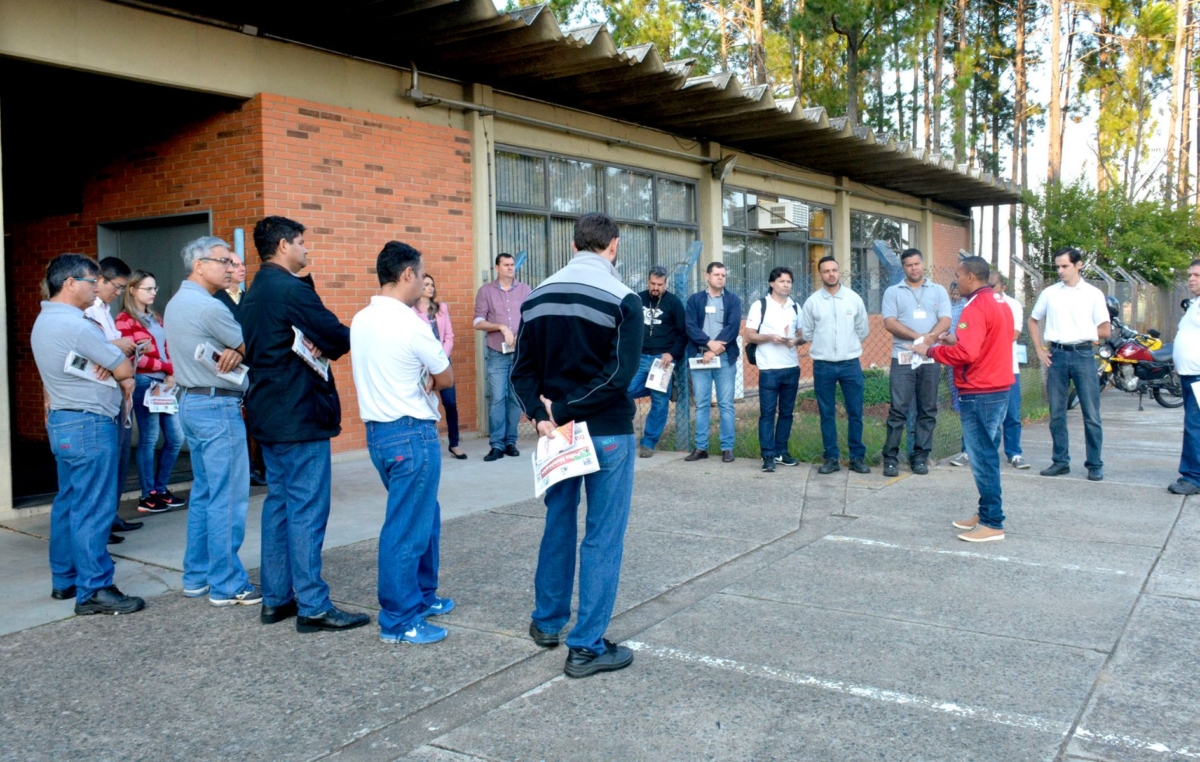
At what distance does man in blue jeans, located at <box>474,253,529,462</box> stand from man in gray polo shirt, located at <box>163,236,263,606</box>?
14.5ft

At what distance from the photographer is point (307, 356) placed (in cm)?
463

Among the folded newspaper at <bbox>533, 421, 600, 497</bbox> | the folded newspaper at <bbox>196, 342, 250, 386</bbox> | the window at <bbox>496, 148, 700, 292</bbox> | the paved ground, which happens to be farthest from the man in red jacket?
the window at <bbox>496, 148, 700, 292</bbox>

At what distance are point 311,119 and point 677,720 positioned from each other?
715cm

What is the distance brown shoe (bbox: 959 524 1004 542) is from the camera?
645cm

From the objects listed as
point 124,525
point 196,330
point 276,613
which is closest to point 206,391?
point 196,330

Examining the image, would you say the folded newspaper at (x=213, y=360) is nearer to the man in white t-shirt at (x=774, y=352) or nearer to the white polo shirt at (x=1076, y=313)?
the man in white t-shirt at (x=774, y=352)

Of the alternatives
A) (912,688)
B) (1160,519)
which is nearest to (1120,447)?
(1160,519)

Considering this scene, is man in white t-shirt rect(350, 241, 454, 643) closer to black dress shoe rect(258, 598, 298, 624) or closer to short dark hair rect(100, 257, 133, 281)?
black dress shoe rect(258, 598, 298, 624)

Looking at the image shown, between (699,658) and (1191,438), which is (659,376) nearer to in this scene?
(1191,438)

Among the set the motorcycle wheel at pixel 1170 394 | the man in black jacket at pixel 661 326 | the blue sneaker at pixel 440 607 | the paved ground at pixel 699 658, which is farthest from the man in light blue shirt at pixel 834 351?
the motorcycle wheel at pixel 1170 394

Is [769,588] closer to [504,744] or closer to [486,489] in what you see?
[504,744]

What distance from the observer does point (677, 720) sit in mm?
3740

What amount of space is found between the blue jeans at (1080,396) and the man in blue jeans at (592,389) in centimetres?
579

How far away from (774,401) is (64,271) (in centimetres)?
605
